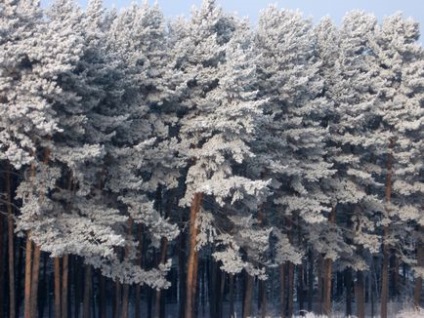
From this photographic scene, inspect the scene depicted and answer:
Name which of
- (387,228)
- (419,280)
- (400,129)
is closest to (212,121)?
(400,129)

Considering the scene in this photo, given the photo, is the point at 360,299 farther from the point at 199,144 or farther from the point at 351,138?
the point at 199,144

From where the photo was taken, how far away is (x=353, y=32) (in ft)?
120

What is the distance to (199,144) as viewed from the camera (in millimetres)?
28844

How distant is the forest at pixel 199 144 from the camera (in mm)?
22438

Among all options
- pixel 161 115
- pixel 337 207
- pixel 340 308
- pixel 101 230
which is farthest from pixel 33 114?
pixel 340 308

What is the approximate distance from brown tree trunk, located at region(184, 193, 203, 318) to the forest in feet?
0.35

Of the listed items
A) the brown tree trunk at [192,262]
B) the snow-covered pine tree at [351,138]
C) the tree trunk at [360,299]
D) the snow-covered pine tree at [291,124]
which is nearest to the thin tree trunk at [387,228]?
the snow-covered pine tree at [351,138]

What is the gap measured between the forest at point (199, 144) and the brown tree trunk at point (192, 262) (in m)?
0.11

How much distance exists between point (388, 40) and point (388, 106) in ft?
14.2

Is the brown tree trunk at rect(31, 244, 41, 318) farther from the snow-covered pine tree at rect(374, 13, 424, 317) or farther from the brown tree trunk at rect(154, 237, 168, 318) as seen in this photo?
the snow-covered pine tree at rect(374, 13, 424, 317)

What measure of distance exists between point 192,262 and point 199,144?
5.32 meters

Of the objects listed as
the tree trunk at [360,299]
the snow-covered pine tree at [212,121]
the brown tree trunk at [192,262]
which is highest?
the snow-covered pine tree at [212,121]

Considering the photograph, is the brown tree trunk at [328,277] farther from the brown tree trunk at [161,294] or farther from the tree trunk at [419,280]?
the brown tree trunk at [161,294]

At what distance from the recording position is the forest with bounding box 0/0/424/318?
2244cm
